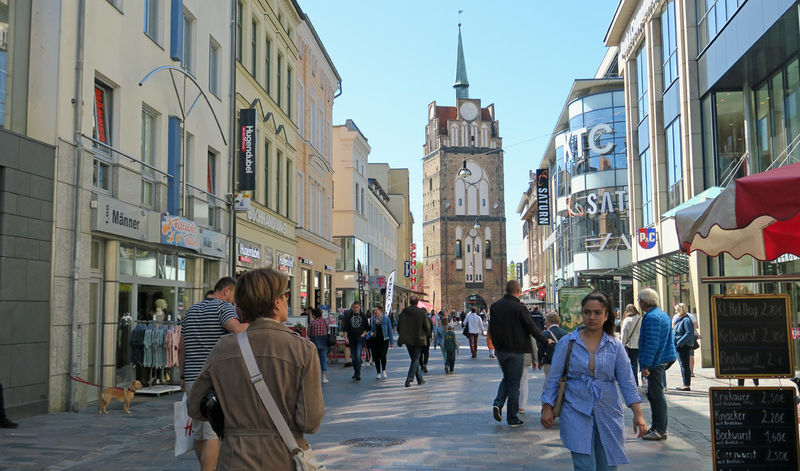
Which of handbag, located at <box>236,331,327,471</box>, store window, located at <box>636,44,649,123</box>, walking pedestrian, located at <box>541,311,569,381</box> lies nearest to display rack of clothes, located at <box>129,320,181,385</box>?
walking pedestrian, located at <box>541,311,569,381</box>

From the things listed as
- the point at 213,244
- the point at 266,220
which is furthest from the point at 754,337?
the point at 266,220

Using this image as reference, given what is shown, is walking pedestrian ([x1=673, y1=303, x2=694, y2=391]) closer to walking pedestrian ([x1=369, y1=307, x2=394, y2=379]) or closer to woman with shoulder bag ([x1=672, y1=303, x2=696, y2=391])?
woman with shoulder bag ([x1=672, y1=303, x2=696, y2=391])

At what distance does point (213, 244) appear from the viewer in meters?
18.3

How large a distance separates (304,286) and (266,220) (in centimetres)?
722

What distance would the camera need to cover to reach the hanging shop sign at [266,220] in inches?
873

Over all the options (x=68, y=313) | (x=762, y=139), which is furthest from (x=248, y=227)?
(x=762, y=139)

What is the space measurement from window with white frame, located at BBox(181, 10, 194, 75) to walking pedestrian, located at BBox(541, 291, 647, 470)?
1428cm

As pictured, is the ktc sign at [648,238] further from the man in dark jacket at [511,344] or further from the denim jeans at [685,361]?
the man in dark jacket at [511,344]

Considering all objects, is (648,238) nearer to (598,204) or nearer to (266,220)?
(266,220)

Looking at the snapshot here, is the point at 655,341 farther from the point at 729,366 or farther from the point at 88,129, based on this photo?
the point at 88,129

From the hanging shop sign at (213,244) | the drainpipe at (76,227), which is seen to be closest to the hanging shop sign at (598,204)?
the hanging shop sign at (213,244)

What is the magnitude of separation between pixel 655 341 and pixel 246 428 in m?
6.31

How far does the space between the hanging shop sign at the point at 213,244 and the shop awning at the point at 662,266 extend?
1274cm

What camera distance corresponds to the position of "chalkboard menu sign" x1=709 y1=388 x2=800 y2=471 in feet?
20.5
